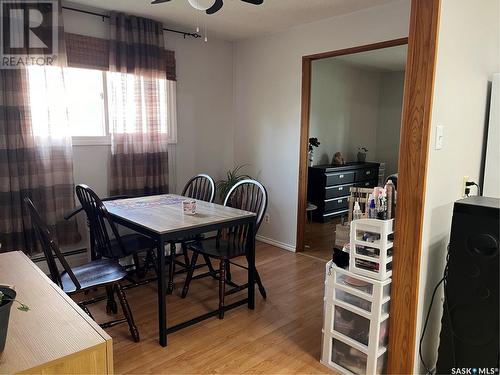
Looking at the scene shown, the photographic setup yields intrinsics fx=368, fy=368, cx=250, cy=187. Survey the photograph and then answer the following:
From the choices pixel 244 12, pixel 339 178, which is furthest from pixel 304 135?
pixel 339 178

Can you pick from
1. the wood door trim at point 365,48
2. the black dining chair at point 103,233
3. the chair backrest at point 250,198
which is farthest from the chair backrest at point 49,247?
the wood door trim at point 365,48

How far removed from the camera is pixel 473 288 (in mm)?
1604

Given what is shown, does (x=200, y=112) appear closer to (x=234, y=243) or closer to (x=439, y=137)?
(x=234, y=243)

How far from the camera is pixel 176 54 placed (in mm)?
3947

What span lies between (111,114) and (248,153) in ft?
5.48

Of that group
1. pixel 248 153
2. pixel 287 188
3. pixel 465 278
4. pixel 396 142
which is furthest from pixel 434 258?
pixel 396 142

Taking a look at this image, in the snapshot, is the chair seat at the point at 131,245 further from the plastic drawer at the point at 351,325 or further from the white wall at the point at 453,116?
the white wall at the point at 453,116

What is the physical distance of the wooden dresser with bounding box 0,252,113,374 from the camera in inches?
36.4

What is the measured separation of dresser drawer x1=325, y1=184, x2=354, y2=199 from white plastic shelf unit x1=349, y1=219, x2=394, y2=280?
3.29 metres

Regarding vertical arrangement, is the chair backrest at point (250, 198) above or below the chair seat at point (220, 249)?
above

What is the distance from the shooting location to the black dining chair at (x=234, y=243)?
2.60 meters

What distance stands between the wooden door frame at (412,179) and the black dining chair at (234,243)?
1119 mm

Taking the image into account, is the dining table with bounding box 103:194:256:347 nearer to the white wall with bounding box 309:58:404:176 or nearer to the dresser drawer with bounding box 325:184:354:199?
the dresser drawer with bounding box 325:184:354:199

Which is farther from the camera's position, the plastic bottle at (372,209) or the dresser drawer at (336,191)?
the dresser drawer at (336,191)
